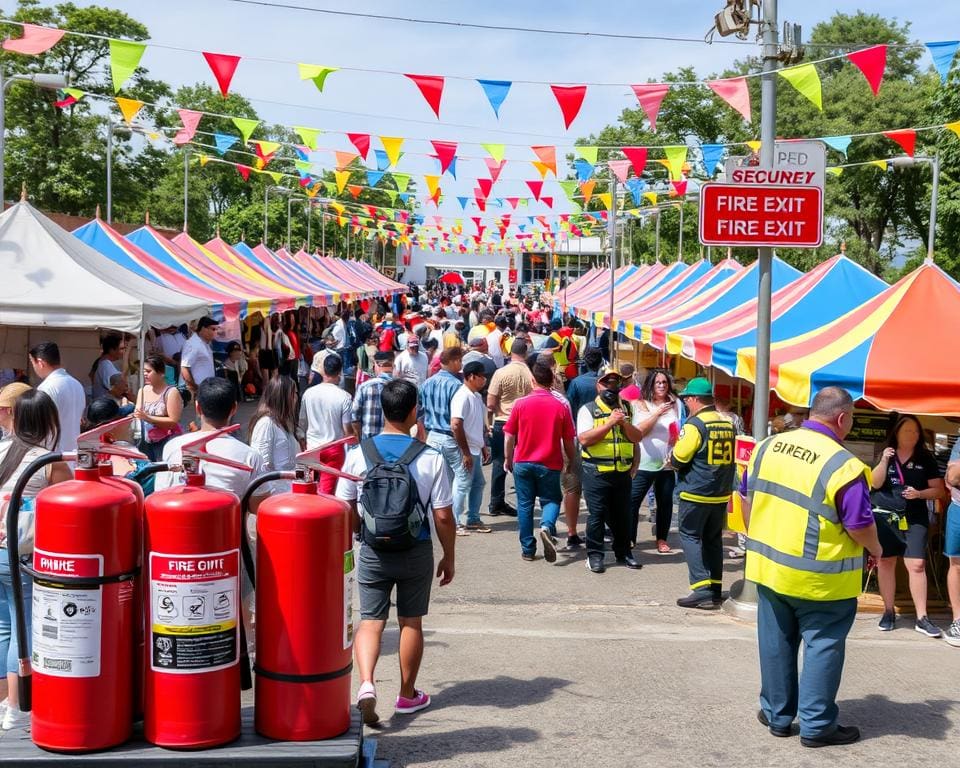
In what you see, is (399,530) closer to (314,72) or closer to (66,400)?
(66,400)

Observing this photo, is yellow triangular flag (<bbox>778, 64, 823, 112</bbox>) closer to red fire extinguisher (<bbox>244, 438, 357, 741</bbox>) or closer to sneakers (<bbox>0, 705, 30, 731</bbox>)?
red fire extinguisher (<bbox>244, 438, 357, 741</bbox>)

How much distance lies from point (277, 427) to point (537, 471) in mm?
2955

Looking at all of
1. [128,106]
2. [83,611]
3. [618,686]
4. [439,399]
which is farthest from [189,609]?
[128,106]

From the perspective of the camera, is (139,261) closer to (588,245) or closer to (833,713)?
(833,713)

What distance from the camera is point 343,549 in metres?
3.96

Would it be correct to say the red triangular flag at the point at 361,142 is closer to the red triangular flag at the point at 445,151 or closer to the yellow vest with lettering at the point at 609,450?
the red triangular flag at the point at 445,151

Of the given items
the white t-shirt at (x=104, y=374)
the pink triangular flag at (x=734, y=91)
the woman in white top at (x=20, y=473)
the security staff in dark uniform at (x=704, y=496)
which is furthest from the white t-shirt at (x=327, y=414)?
the pink triangular flag at (x=734, y=91)

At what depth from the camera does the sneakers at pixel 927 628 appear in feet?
23.3

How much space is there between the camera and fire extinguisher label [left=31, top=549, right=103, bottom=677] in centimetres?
358

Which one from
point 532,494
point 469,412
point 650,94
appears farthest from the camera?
point 650,94

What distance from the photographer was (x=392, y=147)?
16969 mm

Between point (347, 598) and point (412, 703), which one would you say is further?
point (412, 703)

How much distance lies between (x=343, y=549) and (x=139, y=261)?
39.1ft

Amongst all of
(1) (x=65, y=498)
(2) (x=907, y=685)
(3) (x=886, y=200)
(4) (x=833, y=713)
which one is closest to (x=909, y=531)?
(2) (x=907, y=685)
